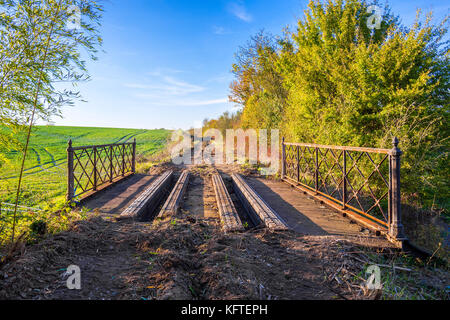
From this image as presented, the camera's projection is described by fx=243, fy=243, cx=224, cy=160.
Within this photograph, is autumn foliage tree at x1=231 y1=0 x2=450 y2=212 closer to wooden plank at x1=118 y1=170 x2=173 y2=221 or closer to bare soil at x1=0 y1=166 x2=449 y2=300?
bare soil at x1=0 y1=166 x2=449 y2=300

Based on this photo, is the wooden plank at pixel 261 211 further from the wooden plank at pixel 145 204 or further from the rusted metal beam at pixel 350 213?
the wooden plank at pixel 145 204

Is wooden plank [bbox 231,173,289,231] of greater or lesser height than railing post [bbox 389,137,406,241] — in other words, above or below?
below

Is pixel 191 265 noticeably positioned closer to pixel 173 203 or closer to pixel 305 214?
pixel 173 203

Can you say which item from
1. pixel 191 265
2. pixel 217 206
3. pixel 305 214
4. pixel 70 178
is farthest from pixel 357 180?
pixel 70 178

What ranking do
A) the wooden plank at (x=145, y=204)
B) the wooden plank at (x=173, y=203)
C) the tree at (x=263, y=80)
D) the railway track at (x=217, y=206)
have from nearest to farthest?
the railway track at (x=217, y=206), the wooden plank at (x=145, y=204), the wooden plank at (x=173, y=203), the tree at (x=263, y=80)

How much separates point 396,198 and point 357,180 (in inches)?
121

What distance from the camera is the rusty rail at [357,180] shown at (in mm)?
3557

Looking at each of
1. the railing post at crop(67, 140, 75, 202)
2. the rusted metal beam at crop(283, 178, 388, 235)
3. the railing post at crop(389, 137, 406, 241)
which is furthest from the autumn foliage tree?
the railing post at crop(67, 140, 75, 202)

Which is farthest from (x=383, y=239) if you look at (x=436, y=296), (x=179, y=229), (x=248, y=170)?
(x=248, y=170)

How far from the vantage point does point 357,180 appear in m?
6.41

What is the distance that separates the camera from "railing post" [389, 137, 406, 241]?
346 centimetres

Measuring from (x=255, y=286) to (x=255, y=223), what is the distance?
8.81ft

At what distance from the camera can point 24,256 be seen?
265 cm

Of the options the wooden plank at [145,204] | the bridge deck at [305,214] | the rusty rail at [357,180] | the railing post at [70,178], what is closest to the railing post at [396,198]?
the rusty rail at [357,180]
